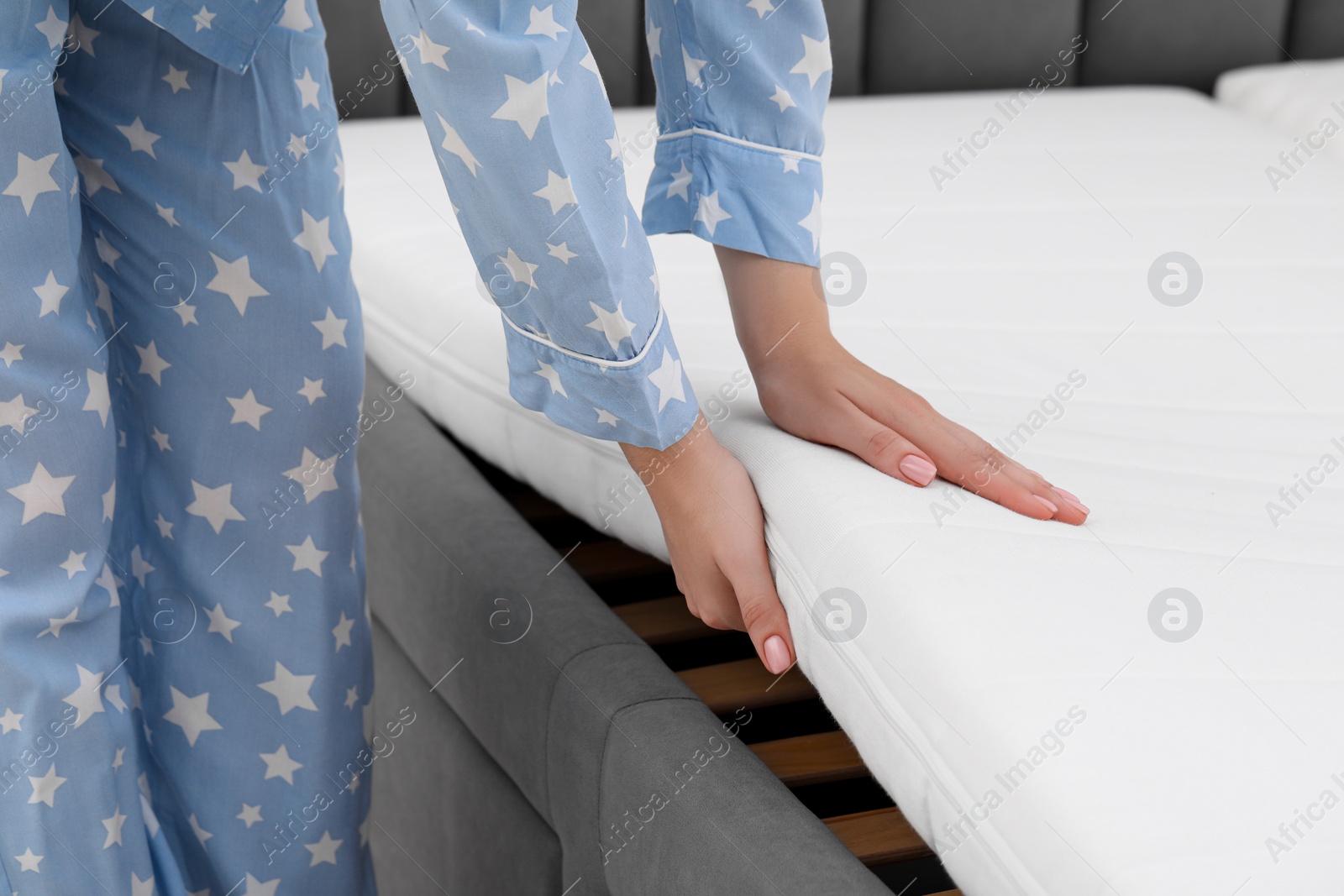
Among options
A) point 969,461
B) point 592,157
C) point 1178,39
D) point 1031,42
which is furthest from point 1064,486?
point 1178,39

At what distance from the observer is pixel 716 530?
0.61m

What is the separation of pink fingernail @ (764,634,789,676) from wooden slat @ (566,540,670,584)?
0.29 meters

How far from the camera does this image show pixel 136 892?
0.68 m

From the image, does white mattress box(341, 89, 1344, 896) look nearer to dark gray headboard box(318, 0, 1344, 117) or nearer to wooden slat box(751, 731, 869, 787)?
wooden slat box(751, 731, 869, 787)

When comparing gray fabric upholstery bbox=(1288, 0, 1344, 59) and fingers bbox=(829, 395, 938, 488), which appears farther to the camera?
gray fabric upholstery bbox=(1288, 0, 1344, 59)

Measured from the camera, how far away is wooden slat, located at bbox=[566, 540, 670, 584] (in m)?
0.90

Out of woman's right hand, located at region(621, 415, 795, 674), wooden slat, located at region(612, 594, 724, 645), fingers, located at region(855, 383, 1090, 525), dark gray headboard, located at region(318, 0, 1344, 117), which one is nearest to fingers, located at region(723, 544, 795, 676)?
woman's right hand, located at region(621, 415, 795, 674)

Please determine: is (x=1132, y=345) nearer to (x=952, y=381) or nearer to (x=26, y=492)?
(x=952, y=381)

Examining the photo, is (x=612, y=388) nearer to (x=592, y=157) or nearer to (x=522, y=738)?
(x=592, y=157)

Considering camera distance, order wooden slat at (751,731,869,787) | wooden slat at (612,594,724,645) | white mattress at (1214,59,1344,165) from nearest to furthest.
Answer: wooden slat at (751,731,869,787) < wooden slat at (612,594,724,645) < white mattress at (1214,59,1344,165)

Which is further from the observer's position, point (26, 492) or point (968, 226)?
point (968, 226)

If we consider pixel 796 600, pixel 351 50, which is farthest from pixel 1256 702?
pixel 351 50

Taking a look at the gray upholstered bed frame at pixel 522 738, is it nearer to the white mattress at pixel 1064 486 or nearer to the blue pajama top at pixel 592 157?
the white mattress at pixel 1064 486

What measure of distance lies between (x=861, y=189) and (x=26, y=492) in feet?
2.85
